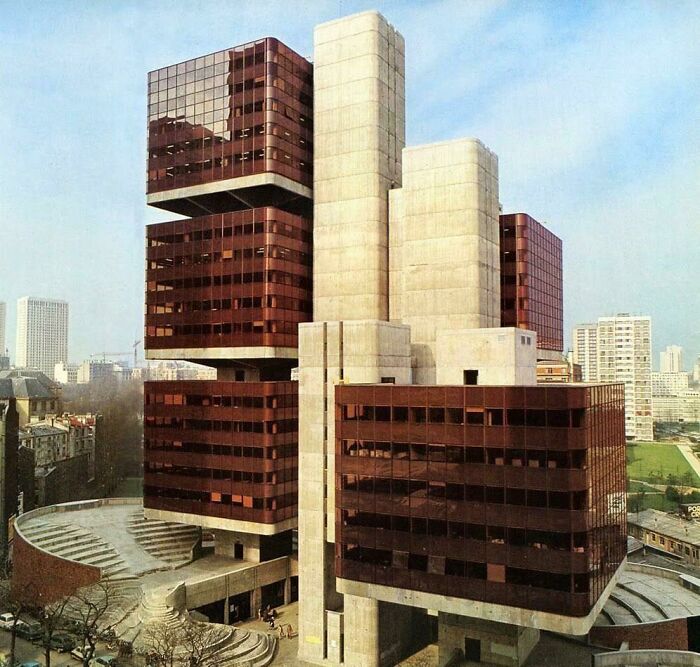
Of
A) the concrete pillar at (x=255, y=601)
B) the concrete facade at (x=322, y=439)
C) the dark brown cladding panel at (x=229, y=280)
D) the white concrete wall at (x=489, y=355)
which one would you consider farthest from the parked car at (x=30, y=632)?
the white concrete wall at (x=489, y=355)

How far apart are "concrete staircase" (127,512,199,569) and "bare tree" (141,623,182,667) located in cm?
1851

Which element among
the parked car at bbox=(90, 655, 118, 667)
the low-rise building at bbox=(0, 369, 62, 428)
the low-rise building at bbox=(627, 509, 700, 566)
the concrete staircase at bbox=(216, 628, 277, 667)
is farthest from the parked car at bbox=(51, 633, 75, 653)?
the low-rise building at bbox=(627, 509, 700, 566)

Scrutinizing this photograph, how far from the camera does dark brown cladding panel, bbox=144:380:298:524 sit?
82.1 metres

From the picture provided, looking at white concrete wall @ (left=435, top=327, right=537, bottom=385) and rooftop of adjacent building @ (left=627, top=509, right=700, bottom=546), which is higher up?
white concrete wall @ (left=435, top=327, right=537, bottom=385)

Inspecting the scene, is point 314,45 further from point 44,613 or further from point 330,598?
point 44,613

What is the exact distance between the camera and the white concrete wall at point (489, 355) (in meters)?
63.8

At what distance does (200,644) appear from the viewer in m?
62.2

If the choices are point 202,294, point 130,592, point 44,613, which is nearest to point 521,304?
point 202,294

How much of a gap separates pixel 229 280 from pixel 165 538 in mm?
39781

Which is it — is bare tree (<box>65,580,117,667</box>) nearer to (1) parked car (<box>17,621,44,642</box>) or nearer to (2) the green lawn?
(1) parked car (<box>17,621,44,642</box>)

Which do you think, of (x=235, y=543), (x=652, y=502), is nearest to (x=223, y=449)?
(x=235, y=543)

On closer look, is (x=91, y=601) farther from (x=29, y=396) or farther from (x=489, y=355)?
(x=29, y=396)

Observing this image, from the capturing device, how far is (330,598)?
6894 centimetres

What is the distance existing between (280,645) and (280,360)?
37410 millimetres
